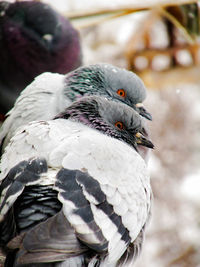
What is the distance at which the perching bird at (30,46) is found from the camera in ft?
12.5

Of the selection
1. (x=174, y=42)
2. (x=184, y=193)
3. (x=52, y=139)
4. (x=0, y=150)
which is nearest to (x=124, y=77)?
(x=0, y=150)

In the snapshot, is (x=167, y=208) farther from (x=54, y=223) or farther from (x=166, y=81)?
Result: (x=54, y=223)

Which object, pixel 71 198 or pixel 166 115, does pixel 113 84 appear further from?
pixel 166 115

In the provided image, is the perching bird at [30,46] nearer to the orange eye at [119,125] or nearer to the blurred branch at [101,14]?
the blurred branch at [101,14]

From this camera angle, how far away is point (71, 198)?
1.85 metres

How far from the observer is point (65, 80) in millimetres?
3188

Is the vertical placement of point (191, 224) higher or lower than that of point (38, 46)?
lower

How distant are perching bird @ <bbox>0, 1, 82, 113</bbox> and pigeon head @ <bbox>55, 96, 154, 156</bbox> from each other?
4.44 ft

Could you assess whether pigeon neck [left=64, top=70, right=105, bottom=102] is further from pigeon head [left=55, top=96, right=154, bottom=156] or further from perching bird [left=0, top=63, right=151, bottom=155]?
pigeon head [left=55, top=96, right=154, bottom=156]

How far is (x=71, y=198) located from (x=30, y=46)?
7.11 ft

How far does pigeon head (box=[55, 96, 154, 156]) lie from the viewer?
8.09 ft

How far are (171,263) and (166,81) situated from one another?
2.49 metres

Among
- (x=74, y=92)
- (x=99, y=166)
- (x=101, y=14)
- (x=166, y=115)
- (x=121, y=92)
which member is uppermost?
(x=99, y=166)

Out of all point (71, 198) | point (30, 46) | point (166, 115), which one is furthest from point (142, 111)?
point (166, 115)
